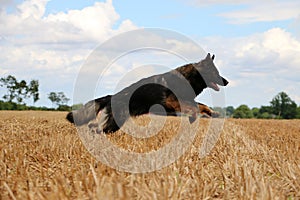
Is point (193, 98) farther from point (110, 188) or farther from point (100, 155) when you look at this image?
point (110, 188)

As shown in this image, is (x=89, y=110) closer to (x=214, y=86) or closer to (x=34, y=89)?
(x=214, y=86)

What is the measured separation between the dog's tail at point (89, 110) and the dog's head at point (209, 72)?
234 cm

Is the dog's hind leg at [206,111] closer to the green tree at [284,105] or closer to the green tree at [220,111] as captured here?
the green tree at [220,111]

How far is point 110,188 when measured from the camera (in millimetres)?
2203

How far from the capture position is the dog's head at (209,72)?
916 cm

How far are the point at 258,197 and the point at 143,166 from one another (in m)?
1.30

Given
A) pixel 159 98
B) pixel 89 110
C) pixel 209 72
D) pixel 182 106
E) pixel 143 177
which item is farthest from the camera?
pixel 209 72

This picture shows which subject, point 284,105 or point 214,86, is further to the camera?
point 284,105

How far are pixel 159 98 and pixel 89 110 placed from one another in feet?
4.56

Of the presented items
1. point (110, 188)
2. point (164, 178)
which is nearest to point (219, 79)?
point (164, 178)

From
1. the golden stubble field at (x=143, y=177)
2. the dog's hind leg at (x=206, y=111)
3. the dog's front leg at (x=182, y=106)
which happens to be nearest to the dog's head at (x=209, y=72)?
the dog's hind leg at (x=206, y=111)

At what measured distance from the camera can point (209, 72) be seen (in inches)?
364

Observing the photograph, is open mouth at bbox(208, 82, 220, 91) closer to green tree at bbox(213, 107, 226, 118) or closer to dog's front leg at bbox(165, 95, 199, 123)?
green tree at bbox(213, 107, 226, 118)

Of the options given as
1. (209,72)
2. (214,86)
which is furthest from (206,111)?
(209,72)
